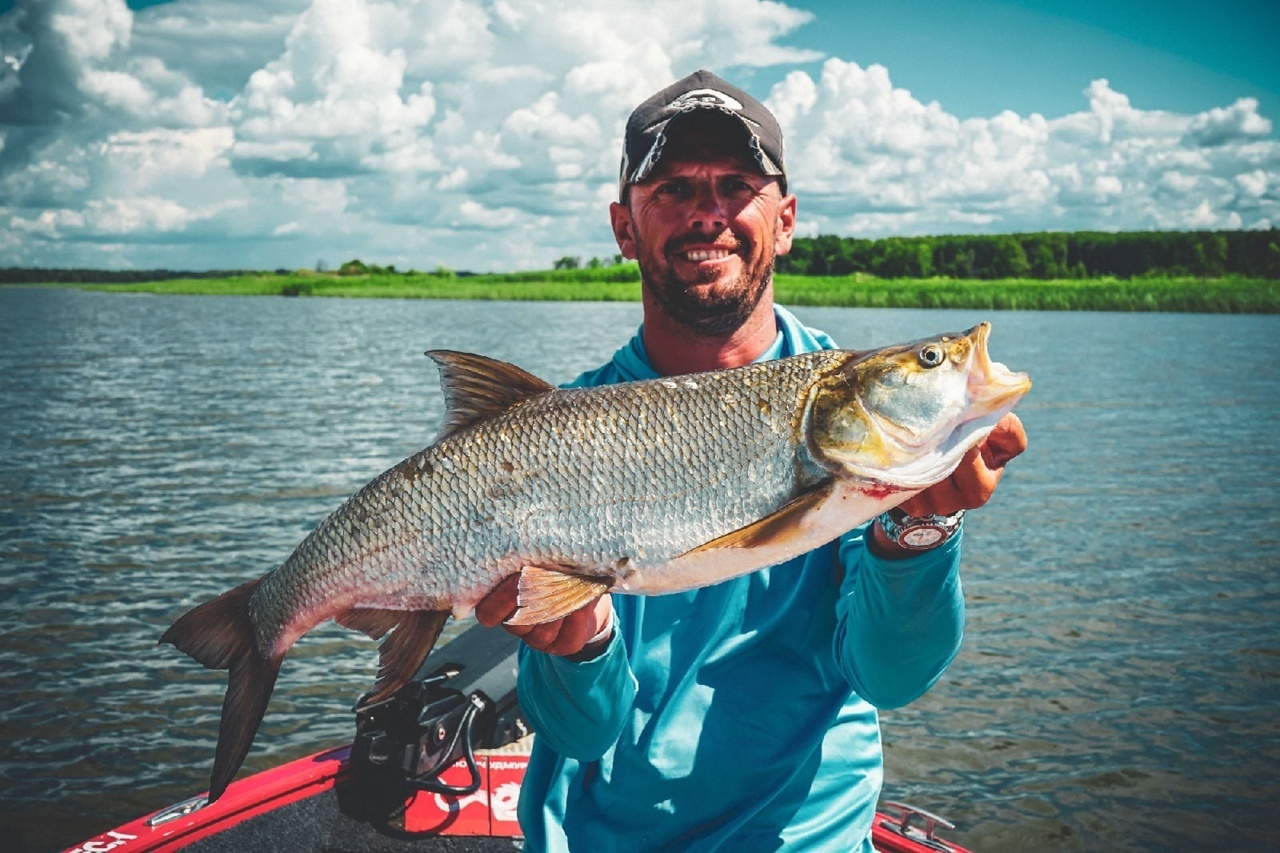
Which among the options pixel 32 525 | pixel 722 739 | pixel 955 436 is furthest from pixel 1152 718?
pixel 32 525

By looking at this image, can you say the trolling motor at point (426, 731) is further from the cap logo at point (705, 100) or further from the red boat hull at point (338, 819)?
the cap logo at point (705, 100)

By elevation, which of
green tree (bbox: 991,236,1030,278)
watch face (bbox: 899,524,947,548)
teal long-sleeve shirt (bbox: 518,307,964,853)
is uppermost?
green tree (bbox: 991,236,1030,278)

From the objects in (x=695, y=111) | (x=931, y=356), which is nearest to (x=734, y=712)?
(x=931, y=356)

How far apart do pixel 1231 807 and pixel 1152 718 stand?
116 centimetres

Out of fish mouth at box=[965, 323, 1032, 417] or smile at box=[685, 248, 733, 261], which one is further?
smile at box=[685, 248, 733, 261]

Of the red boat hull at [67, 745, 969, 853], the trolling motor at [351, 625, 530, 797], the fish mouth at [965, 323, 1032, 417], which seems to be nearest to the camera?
the fish mouth at [965, 323, 1032, 417]

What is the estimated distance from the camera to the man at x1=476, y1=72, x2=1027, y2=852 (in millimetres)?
2525

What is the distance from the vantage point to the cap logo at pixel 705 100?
3.15 m

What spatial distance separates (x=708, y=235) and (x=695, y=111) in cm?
39

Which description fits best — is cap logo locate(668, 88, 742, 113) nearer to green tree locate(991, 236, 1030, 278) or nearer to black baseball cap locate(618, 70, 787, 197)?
black baseball cap locate(618, 70, 787, 197)

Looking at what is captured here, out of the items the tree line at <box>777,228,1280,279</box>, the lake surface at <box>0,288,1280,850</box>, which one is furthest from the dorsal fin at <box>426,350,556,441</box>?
the tree line at <box>777,228,1280,279</box>

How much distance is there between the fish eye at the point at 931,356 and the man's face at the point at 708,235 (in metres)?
1.05

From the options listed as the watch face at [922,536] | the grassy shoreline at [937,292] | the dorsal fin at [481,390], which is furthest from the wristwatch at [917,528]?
the grassy shoreline at [937,292]

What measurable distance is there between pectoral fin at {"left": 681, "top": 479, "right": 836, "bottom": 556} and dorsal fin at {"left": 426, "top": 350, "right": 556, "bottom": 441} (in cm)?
66
